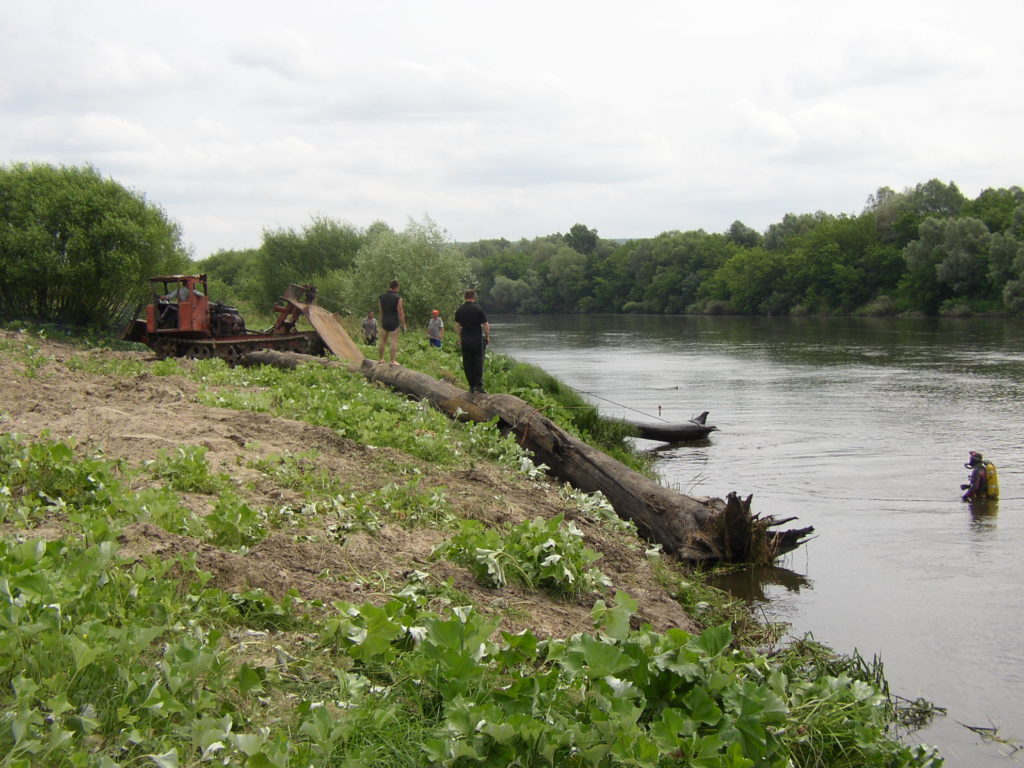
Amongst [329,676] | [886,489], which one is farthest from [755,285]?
[329,676]

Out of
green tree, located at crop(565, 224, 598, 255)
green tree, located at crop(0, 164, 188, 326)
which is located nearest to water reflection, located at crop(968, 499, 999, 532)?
green tree, located at crop(0, 164, 188, 326)

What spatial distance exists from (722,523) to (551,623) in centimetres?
428

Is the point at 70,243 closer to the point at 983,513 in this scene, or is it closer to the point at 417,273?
the point at 417,273

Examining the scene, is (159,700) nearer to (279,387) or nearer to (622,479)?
(622,479)

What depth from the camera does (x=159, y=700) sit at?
3.76m

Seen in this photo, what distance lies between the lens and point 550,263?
5315 inches

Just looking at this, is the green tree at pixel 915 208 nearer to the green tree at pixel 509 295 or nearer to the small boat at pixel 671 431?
the green tree at pixel 509 295

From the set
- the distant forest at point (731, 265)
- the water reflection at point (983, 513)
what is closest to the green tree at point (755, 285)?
the distant forest at point (731, 265)

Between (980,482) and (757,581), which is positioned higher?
(980,482)

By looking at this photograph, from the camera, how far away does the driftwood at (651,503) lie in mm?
9859

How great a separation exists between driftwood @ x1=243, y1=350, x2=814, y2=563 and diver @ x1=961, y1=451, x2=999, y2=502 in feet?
13.4

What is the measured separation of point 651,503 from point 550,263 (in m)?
126

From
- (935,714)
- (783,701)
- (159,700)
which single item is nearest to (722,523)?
(935,714)

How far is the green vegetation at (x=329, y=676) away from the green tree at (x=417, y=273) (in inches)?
1406
